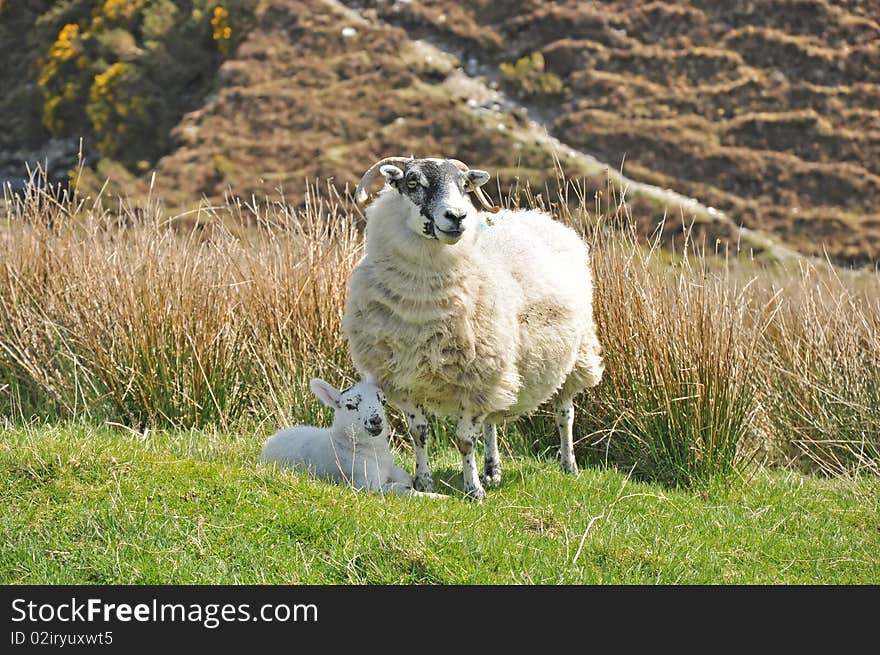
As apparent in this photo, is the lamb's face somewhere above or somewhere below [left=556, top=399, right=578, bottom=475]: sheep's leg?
above

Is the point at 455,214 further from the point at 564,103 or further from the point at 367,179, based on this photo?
the point at 564,103

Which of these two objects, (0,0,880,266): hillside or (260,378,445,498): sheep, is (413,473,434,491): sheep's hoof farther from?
(0,0,880,266): hillside

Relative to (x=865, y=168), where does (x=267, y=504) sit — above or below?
above

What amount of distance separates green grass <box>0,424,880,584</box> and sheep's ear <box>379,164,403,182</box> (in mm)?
1687

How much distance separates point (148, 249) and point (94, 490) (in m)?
3.24

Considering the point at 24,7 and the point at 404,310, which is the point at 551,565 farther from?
the point at 24,7

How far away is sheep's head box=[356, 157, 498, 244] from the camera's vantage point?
545 centimetres

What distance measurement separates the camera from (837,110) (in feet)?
147

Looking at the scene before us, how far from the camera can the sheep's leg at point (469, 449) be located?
5941 millimetres

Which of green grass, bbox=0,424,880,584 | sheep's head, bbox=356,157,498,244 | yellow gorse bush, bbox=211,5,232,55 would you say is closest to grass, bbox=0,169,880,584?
green grass, bbox=0,424,880,584

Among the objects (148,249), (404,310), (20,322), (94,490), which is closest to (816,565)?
(404,310)

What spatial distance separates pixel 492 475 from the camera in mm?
6609

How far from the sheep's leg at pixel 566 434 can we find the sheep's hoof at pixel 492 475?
54cm

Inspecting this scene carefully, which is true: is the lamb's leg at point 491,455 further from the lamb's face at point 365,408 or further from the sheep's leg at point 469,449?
the lamb's face at point 365,408
